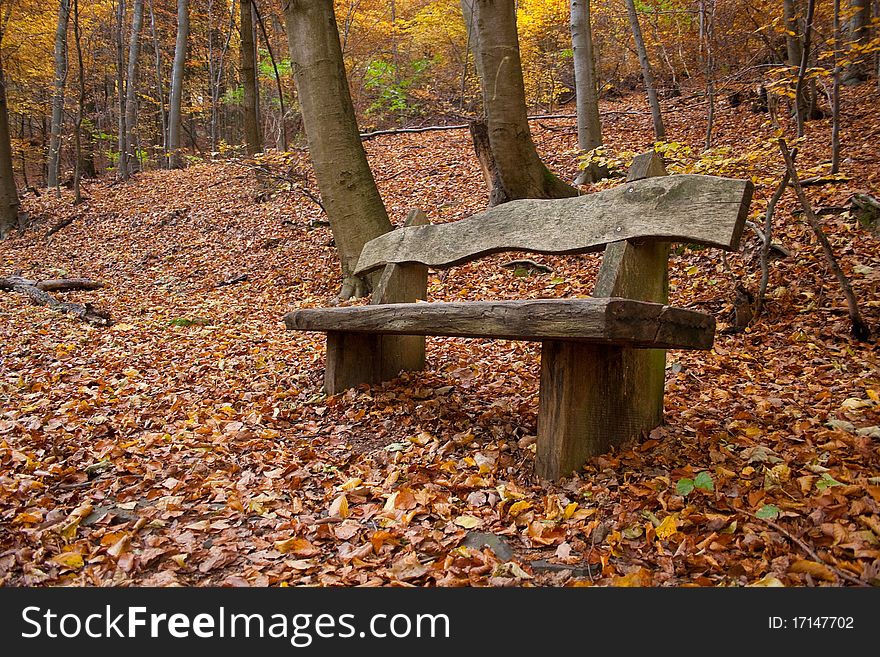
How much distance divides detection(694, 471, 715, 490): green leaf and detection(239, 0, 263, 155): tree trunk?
37.4 feet

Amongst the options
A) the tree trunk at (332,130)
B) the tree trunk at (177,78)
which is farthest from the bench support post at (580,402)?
the tree trunk at (177,78)

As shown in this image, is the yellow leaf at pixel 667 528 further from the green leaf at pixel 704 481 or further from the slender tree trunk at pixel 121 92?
the slender tree trunk at pixel 121 92

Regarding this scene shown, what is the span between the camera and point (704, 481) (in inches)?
88.7

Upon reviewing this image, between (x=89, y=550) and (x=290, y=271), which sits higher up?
(x=290, y=271)

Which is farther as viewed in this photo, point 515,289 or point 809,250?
point 515,289

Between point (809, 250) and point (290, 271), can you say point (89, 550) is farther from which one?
point (290, 271)

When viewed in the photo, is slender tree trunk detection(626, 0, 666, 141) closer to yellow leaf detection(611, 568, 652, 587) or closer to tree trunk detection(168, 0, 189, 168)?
yellow leaf detection(611, 568, 652, 587)

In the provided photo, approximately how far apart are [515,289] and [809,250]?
2.41 m

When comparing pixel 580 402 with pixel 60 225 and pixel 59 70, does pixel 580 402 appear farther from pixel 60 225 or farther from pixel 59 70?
pixel 59 70

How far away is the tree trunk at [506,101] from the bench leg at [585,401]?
12.5 feet

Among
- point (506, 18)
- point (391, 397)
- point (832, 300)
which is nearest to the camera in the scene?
point (391, 397)

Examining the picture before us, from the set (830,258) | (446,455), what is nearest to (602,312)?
(446,455)

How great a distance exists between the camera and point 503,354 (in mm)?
4324
